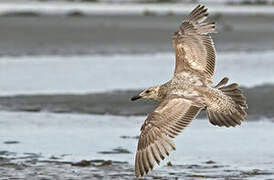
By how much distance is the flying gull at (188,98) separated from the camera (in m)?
8.20

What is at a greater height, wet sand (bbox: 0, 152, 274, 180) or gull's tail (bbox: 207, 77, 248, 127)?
gull's tail (bbox: 207, 77, 248, 127)

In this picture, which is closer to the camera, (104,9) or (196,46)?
(196,46)

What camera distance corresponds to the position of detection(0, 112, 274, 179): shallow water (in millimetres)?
9289

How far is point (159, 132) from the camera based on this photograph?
27.0ft

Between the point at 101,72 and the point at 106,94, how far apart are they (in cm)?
241

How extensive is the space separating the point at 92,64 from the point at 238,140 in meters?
6.85

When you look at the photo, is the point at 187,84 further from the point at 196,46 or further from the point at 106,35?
the point at 106,35

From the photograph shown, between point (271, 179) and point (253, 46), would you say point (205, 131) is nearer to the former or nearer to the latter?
point (271, 179)

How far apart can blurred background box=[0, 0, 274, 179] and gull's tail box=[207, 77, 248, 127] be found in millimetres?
588

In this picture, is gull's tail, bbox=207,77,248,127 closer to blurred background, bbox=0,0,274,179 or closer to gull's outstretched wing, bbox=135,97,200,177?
gull's outstretched wing, bbox=135,97,200,177

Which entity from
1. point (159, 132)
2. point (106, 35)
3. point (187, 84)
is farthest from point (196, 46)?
point (106, 35)

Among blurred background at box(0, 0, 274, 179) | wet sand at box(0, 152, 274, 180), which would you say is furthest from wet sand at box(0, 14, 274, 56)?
wet sand at box(0, 152, 274, 180)

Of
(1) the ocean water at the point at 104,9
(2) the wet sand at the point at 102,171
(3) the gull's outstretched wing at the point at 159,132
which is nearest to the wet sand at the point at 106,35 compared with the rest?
(1) the ocean water at the point at 104,9

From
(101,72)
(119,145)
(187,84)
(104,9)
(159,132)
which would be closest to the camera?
(159,132)
